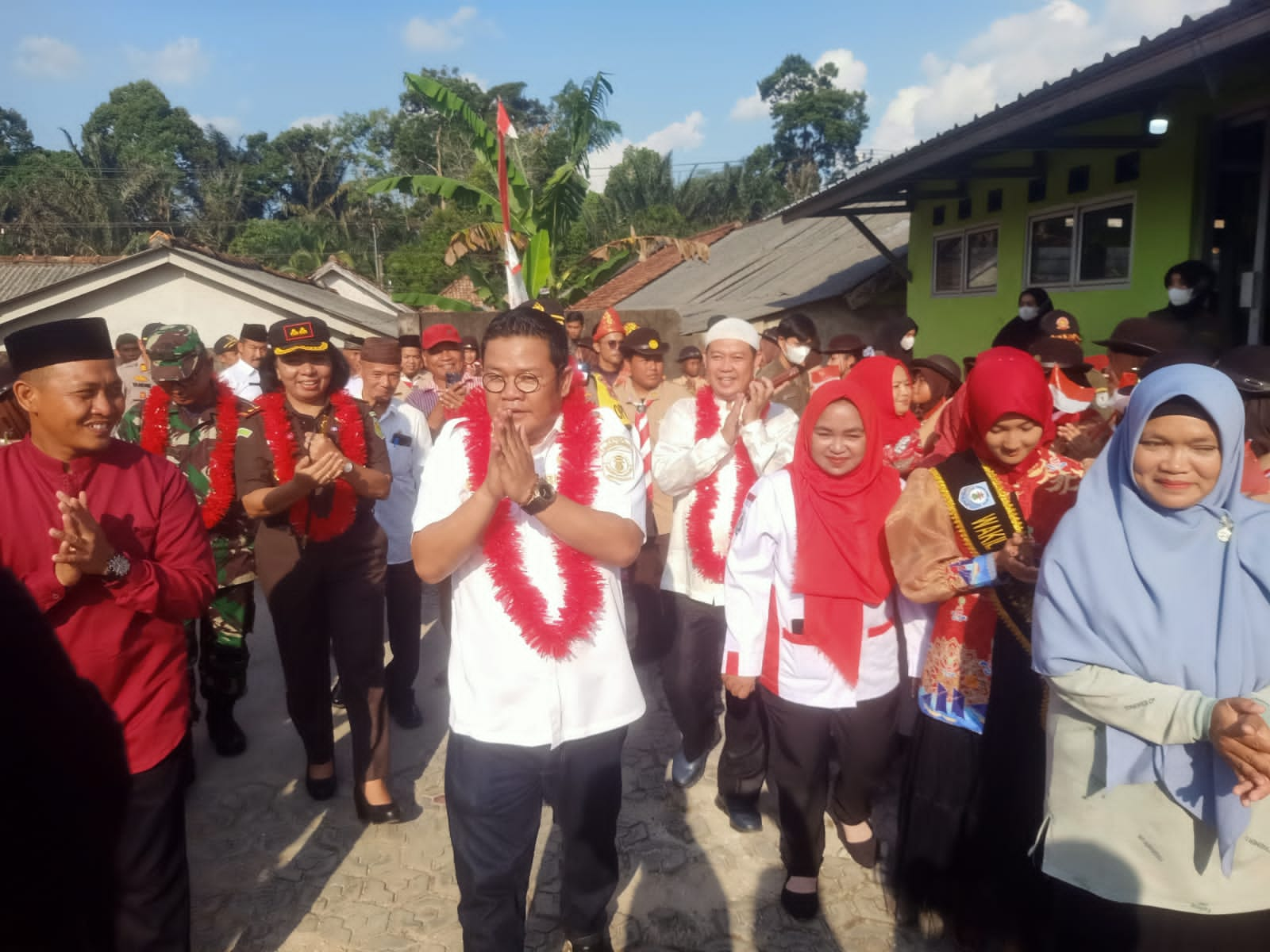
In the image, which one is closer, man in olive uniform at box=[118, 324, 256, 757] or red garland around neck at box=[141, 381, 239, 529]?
red garland around neck at box=[141, 381, 239, 529]

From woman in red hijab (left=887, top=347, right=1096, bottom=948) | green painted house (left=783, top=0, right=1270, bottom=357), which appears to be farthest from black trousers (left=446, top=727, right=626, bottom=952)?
green painted house (left=783, top=0, right=1270, bottom=357)

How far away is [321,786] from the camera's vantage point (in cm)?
393

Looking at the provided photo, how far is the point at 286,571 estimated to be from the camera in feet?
11.5

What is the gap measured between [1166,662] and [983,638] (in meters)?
0.82

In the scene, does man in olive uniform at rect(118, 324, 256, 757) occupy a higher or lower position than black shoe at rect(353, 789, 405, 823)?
higher

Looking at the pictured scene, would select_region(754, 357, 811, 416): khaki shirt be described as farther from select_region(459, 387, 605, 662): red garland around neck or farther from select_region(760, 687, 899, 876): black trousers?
select_region(459, 387, 605, 662): red garland around neck

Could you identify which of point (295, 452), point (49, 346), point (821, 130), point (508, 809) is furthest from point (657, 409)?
→ point (821, 130)

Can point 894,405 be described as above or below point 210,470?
above

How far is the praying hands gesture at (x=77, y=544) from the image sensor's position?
2070 millimetres

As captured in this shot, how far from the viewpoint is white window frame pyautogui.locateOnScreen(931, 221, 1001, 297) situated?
372 inches

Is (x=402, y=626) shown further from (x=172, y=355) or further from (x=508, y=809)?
(x=508, y=809)

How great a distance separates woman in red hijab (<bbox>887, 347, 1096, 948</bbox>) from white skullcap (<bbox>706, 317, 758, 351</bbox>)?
130 centimetres

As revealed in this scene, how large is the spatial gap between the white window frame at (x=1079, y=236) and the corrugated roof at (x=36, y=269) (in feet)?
76.2

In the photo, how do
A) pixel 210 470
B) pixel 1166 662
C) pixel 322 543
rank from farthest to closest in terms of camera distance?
pixel 210 470 → pixel 322 543 → pixel 1166 662
